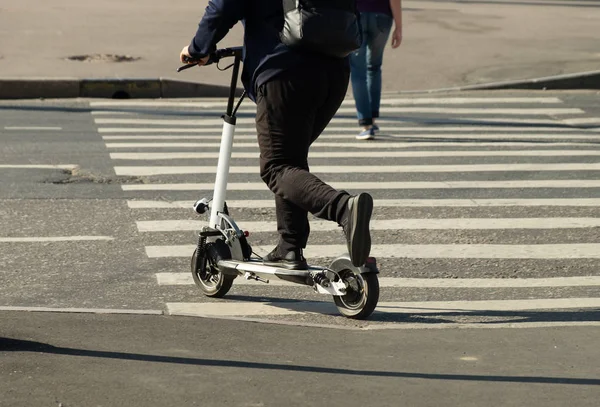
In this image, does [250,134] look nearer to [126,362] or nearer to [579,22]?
[126,362]

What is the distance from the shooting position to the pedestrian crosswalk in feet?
21.7

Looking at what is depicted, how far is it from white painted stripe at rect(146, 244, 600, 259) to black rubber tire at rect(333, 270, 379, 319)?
1538 mm

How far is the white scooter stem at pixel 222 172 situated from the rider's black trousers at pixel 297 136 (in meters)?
0.28

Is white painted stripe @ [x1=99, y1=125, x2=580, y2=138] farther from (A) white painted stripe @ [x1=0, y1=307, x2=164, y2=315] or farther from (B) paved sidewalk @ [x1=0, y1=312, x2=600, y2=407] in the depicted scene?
(B) paved sidewalk @ [x1=0, y1=312, x2=600, y2=407]

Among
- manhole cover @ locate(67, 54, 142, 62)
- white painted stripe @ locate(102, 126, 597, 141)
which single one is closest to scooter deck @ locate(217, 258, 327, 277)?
white painted stripe @ locate(102, 126, 597, 141)

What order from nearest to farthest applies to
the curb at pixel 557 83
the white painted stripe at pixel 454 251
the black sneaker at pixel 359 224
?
the black sneaker at pixel 359 224, the white painted stripe at pixel 454 251, the curb at pixel 557 83

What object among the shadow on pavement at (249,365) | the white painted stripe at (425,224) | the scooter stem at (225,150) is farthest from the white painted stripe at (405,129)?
the shadow on pavement at (249,365)

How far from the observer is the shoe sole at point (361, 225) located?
18.0ft

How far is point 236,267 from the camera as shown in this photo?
613cm

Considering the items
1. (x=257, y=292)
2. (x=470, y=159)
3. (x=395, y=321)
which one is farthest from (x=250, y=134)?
(x=395, y=321)

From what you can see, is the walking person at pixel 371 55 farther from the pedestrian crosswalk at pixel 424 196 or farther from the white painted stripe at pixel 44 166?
the white painted stripe at pixel 44 166

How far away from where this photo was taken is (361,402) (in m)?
4.44

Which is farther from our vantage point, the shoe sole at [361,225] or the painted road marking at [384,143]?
the painted road marking at [384,143]

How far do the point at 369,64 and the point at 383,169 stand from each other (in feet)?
6.42
